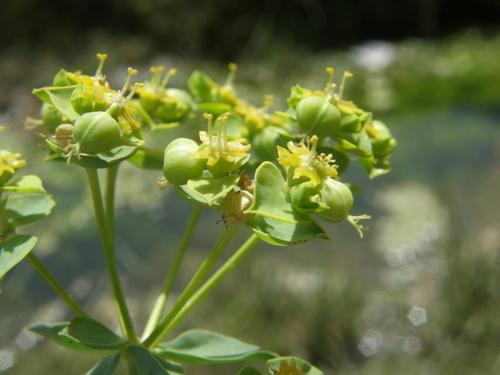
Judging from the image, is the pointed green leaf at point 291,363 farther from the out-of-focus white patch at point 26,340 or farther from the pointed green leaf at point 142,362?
the out-of-focus white patch at point 26,340

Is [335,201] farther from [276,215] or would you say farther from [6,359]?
[6,359]

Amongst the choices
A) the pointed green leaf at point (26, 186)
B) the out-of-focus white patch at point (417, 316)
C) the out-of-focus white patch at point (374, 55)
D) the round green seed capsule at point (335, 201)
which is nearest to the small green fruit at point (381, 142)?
the round green seed capsule at point (335, 201)

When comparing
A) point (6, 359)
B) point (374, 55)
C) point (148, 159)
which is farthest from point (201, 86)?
point (374, 55)

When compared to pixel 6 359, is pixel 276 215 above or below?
above

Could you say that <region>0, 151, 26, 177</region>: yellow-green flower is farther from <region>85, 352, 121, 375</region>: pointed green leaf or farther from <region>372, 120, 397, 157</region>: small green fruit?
<region>372, 120, 397, 157</region>: small green fruit

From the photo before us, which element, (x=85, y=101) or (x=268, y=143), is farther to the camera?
(x=268, y=143)

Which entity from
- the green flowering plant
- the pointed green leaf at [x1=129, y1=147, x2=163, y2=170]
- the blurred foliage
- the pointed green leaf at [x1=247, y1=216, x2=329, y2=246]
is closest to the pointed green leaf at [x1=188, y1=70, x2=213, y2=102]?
the green flowering plant
